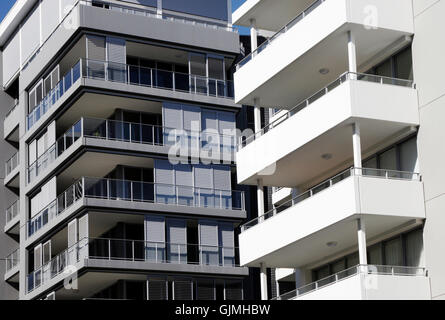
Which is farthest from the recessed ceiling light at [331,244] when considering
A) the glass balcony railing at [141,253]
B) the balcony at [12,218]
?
the balcony at [12,218]

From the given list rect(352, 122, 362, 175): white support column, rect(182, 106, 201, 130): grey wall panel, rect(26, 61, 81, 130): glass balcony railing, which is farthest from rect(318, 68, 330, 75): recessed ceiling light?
rect(26, 61, 81, 130): glass balcony railing

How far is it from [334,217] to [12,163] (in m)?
35.0

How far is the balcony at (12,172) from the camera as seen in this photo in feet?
209

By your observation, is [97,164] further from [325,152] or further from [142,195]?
[325,152]

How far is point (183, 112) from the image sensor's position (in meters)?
56.8

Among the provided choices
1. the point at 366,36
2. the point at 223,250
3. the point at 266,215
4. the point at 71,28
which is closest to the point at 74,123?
the point at 71,28

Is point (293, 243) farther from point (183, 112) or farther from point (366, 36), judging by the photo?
point (183, 112)

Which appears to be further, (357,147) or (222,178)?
(222,178)

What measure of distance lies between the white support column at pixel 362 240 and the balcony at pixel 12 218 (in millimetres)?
33799

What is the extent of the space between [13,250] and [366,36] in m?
35.4

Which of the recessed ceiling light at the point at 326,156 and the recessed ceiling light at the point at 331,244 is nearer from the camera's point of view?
the recessed ceiling light at the point at 331,244

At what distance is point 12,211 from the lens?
210 feet

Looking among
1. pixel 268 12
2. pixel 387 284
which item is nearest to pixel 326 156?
pixel 387 284

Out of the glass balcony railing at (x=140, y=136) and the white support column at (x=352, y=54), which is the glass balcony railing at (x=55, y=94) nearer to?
the glass balcony railing at (x=140, y=136)
